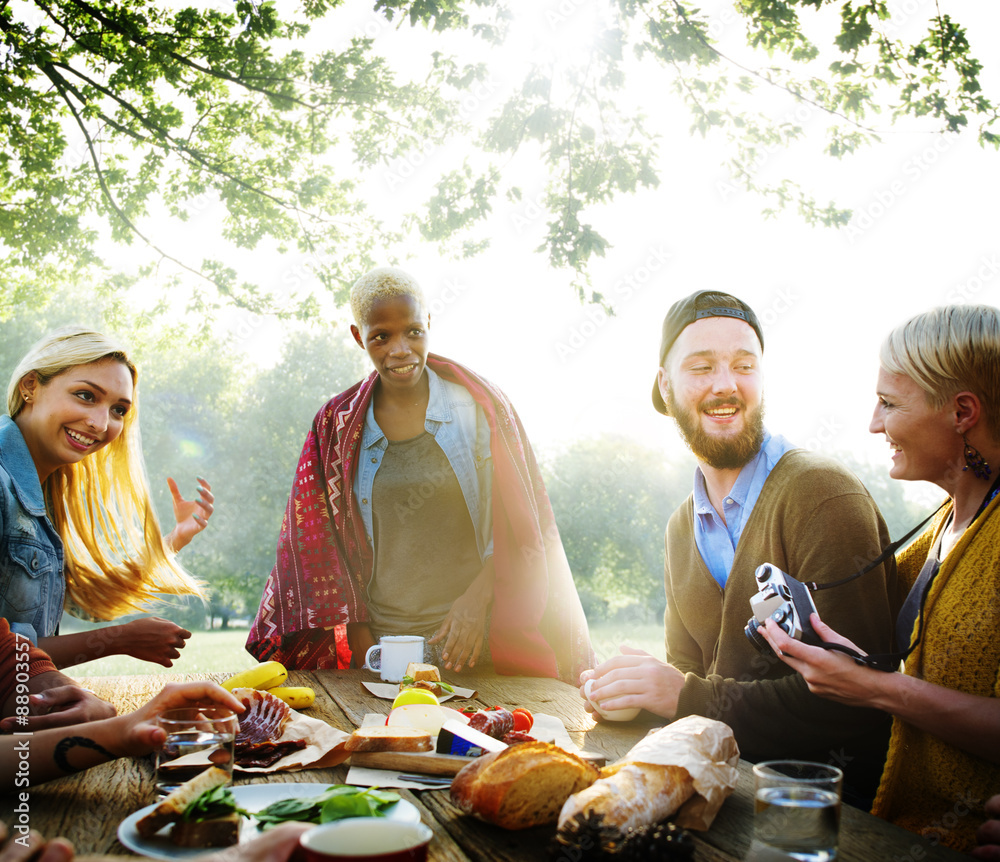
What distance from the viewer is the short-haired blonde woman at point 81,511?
2.56 metres

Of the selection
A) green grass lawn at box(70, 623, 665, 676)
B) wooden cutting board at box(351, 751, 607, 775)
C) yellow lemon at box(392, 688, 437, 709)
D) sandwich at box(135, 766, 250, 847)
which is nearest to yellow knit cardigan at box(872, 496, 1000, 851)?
wooden cutting board at box(351, 751, 607, 775)

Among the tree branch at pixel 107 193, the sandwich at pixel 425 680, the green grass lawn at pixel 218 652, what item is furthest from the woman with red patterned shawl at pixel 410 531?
the green grass lawn at pixel 218 652

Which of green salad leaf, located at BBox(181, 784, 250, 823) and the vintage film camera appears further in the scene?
the vintage film camera

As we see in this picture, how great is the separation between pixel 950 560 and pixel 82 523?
10.4ft

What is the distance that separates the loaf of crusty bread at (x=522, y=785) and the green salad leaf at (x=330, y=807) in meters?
0.18

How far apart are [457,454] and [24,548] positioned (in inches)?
67.4

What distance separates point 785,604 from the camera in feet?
5.95

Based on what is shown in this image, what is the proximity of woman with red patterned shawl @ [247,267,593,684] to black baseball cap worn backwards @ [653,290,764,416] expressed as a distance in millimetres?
985

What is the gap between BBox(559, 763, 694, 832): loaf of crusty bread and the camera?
47.6 inches

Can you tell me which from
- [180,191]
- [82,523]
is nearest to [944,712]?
[82,523]

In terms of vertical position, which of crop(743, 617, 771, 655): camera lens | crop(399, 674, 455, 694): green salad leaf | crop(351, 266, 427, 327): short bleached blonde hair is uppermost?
crop(351, 266, 427, 327): short bleached blonde hair

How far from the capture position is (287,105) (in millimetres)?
7539

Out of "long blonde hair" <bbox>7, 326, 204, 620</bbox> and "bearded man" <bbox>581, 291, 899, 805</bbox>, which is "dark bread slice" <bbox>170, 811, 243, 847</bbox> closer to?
"bearded man" <bbox>581, 291, 899, 805</bbox>

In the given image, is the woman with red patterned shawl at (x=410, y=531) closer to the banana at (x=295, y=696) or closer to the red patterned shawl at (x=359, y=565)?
the red patterned shawl at (x=359, y=565)
